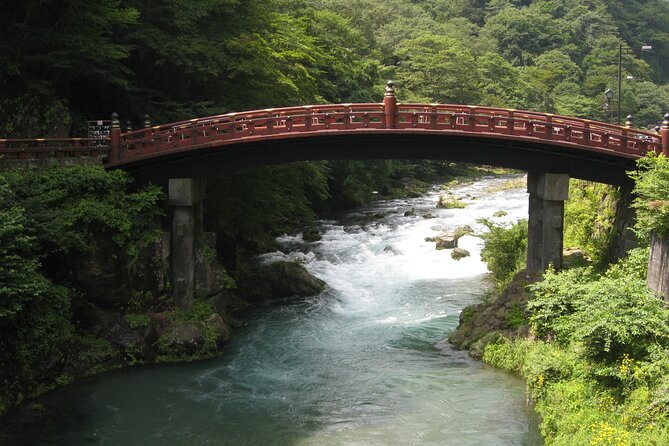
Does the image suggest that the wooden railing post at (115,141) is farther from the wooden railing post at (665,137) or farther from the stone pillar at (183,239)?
the wooden railing post at (665,137)

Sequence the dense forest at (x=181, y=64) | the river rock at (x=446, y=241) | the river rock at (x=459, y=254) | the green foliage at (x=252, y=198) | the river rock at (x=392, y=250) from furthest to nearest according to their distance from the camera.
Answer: the river rock at (x=446, y=241) → the river rock at (x=392, y=250) → the river rock at (x=459, y=254) → the green foliage at (x=252, y=198) → the dense forest at (x=181, y=64)

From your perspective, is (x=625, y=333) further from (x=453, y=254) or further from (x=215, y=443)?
(x=453, y=254)

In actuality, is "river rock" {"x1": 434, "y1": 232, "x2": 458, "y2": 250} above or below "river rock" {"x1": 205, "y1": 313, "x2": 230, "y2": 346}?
above

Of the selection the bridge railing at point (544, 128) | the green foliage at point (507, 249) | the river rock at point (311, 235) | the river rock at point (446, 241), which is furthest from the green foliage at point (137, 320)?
the river rock at point (446, 241)

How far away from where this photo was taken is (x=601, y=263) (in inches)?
1085

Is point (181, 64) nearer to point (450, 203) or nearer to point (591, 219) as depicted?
point (591, 219)

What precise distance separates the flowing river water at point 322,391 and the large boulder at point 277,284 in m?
0.94

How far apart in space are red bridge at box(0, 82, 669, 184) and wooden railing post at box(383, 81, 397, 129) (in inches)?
1.4

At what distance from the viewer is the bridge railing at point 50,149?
25.2 metres

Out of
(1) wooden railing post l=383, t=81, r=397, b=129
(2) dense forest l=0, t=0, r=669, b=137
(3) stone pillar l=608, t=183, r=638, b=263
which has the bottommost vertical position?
(3) stone pillar l=608, t=183, r=638, b=263

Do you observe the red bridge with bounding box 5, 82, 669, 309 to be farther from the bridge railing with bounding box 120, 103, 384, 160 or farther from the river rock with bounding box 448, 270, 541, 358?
the river rock with bounding box 448, 270, 541, 358

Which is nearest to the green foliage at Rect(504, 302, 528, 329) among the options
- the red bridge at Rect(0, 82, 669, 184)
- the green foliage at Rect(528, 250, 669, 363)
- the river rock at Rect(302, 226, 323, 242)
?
the green foliage at Rect(528, 250, 669, 363)

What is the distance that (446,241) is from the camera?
129 feet

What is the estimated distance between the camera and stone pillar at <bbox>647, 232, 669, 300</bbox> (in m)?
20.3
